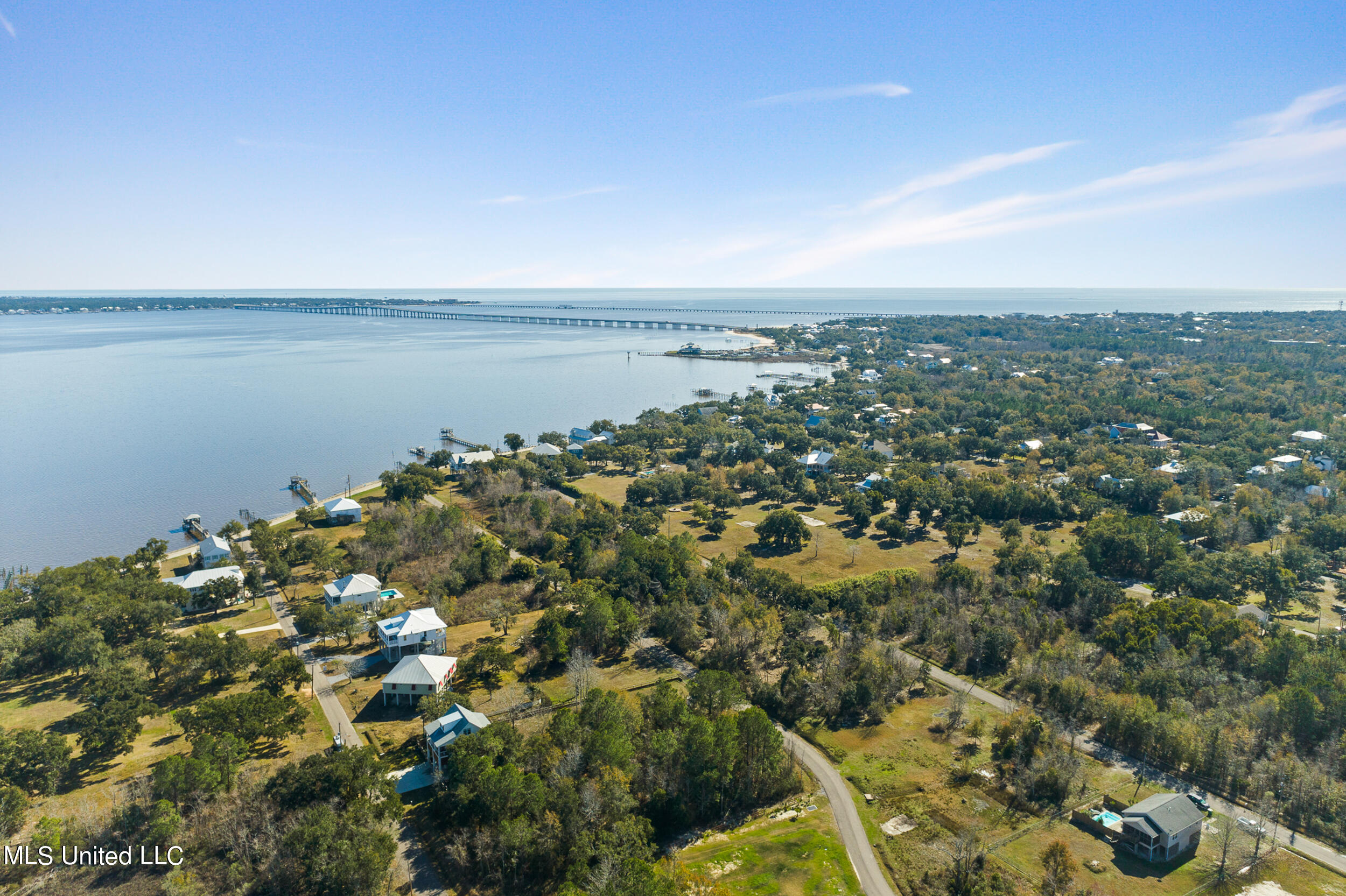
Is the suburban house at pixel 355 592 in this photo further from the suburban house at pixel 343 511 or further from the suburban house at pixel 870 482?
the suburban house at pixel 870 482

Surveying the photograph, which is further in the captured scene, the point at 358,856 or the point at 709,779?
the point at 709,779

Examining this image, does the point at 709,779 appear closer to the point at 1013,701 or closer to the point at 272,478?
the point at 1013,701

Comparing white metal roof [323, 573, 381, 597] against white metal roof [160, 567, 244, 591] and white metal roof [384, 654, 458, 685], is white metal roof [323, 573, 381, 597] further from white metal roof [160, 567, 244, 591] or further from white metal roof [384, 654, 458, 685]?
white metal roof [384, 654, 458, 685]

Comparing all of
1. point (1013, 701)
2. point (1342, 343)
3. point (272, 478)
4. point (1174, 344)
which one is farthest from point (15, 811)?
point (1342, 343)

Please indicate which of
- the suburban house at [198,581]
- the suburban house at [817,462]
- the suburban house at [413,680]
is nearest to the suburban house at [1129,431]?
the suburban house at [817,462]

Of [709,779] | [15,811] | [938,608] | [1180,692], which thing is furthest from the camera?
[938,608]
